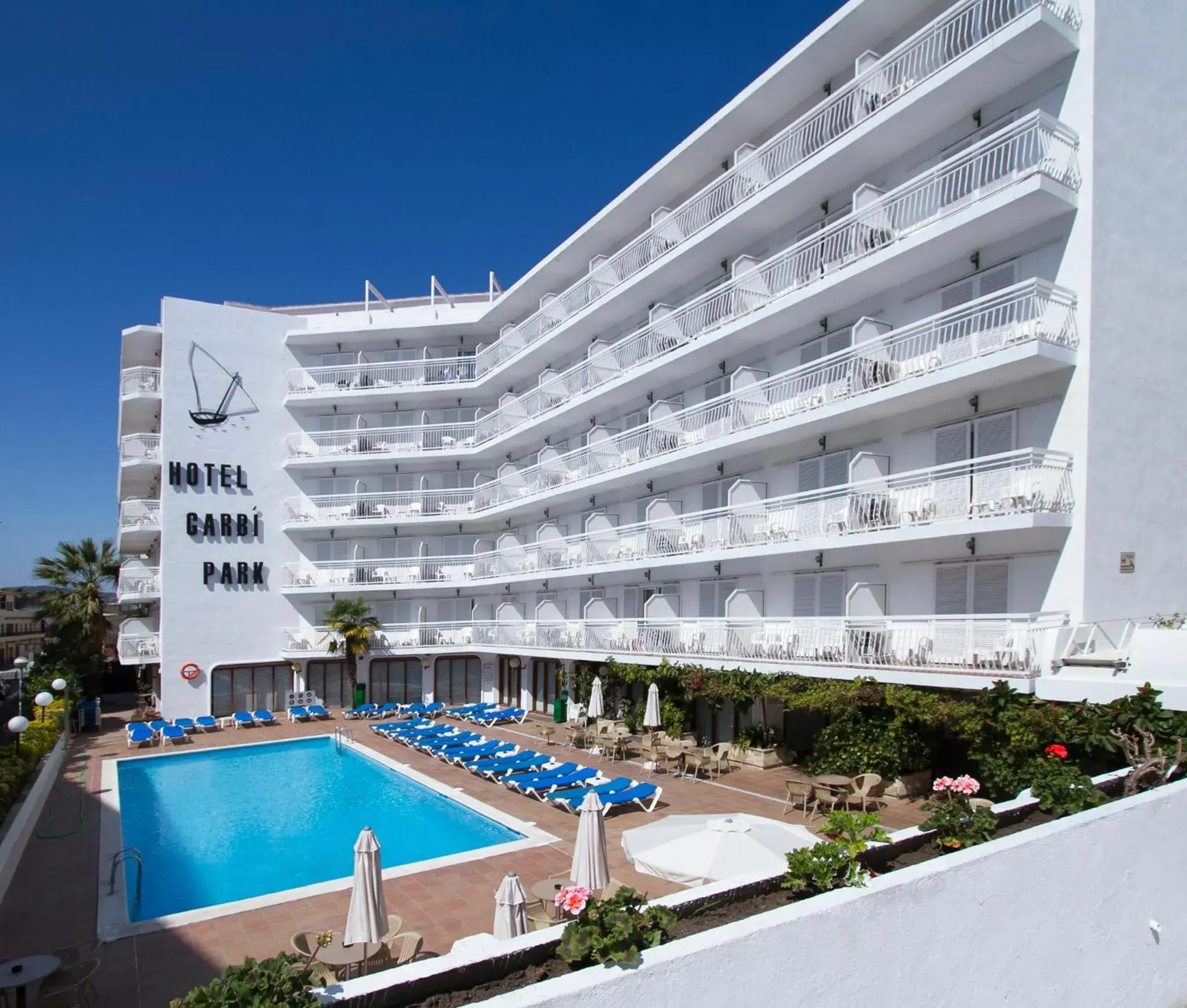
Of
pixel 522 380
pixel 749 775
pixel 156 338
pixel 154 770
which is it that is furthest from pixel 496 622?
pixel 156 338

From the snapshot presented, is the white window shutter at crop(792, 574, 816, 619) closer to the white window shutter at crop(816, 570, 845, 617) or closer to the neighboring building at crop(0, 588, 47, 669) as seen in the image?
the white window shutter at crop(816, 570, 845, 617)

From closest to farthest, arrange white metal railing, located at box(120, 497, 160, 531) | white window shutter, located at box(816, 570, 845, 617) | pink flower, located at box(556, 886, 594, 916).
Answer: pink flower, located at box(556, 886, 594, 916) → white window shutter, located at box(816, 570, 845, 617) → white metal railing, located at box(120, 497, 160, 531)

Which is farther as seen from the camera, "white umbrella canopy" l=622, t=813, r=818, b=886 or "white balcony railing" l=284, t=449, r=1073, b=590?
"white balcony railing" l=284, t=449, r=1073, b=590

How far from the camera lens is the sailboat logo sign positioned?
33.5 metres

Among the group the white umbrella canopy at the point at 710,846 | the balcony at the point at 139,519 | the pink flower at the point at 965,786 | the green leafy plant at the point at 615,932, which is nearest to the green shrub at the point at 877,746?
the white umbrella canopy at the point at 710,846

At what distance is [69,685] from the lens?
1164 inches

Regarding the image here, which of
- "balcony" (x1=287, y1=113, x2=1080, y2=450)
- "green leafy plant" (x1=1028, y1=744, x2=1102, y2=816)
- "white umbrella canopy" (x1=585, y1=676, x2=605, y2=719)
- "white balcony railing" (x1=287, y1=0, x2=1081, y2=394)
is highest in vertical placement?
"white balcony railing" (x1=287, y1=0, x2=1081, y2=394)

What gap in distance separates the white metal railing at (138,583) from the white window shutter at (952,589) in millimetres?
29317

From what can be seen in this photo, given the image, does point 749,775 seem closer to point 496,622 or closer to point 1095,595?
point 1095,595

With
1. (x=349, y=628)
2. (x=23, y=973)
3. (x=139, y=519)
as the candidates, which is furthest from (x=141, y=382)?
(x=23, y=973)

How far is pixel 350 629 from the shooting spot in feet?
108

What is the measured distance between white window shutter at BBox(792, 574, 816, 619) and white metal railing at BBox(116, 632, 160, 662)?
2544 cm

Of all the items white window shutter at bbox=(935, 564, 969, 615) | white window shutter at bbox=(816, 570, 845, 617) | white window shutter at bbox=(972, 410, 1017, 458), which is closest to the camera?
white window shutter at bbox=(972, 410, 1017, 458)

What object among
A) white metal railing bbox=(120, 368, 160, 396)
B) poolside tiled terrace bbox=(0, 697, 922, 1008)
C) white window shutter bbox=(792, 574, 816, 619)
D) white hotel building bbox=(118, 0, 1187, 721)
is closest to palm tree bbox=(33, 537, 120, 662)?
white hotel building bbox=(118, 0, 1187, 721)
